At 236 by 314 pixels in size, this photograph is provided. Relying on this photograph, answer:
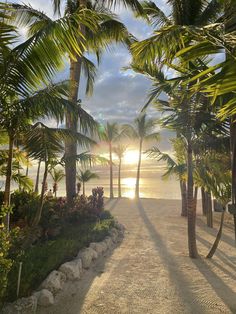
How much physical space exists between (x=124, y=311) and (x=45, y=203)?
5669mm

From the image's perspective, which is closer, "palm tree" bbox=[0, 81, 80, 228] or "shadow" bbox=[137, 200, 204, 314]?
"shadow" bbox=[137, 200, 204, 314]

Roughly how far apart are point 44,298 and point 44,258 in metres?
1.46

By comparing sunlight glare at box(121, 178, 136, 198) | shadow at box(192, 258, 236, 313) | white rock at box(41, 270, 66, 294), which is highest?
sunlight glare at box(121, 178, 136, 198)

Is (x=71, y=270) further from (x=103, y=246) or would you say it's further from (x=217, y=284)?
(x=217, y=284)

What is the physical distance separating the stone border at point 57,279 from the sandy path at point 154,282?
6.3 inches

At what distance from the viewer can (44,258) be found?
659cm

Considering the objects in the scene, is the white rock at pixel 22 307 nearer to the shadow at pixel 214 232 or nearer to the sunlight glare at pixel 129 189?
the shadow at pixel 214 232

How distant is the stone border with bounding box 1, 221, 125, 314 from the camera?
4836 mm

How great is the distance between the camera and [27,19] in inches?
466

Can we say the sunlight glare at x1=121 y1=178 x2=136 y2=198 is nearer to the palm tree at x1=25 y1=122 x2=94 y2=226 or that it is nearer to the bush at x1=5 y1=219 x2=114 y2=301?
the bush at x1=5 y1=219 x2=114 y2=301

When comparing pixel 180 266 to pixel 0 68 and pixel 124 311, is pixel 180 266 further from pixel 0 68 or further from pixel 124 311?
pixel 0 68

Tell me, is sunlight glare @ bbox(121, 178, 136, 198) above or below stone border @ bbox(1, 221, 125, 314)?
above

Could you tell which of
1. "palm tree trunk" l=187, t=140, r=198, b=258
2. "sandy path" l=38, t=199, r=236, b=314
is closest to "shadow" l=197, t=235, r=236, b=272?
"sandy path" l=38, t=199, r=236, b=314

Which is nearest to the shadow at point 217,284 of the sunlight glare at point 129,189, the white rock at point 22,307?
the white rock at point 22,307
